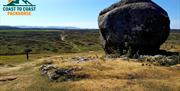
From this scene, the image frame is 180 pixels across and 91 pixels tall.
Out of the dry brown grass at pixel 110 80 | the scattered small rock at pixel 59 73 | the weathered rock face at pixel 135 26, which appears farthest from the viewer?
the weathered rock face at pixel 135 26

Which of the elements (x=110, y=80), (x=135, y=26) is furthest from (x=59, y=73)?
(x=135, y=26)

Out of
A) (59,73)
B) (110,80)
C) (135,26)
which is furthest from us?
(135,26)

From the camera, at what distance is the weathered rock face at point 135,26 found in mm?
42969

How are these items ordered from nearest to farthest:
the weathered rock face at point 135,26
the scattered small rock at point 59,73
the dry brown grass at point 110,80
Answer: the dry brown grass at point 110,80, the scattered small rock at point 59,73, the weathered rock face at point 135,26

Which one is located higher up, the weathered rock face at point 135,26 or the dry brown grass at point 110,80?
the weathered rock face at point 135,26

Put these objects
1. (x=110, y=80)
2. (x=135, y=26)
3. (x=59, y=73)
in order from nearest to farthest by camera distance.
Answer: (x=110, y=80), (x=59, y=73), (x=135, y=26)

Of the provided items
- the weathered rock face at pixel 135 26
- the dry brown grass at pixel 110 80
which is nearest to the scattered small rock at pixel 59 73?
the dry brown grass at pixel 110 80

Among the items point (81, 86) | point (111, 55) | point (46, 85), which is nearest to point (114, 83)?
point (81, 86)

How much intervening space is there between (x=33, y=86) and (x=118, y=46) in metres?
18.4

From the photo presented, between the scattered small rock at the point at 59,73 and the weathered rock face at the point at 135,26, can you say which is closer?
the scattered small rock at the point at 59,73

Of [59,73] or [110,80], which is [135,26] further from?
[59,73]

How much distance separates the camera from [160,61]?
37.0m

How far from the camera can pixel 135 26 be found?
142 ft

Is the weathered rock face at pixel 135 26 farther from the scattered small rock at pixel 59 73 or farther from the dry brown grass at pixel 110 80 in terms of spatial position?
the scattered small rock at pixel 59 73
